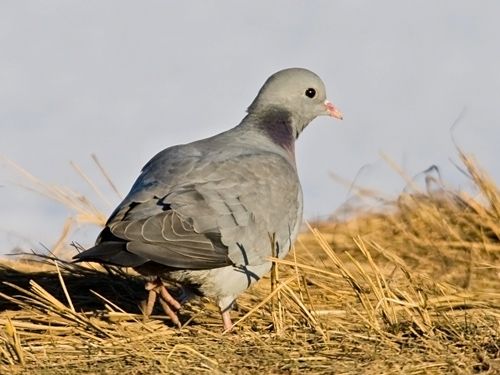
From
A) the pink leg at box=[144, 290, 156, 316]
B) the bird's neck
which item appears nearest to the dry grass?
the pink leg at box=[144, 290, 156, 316]

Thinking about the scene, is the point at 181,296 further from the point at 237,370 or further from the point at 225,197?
the point at 237,370

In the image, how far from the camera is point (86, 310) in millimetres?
6023

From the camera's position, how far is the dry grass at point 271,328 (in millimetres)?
4590

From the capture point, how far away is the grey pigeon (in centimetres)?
530

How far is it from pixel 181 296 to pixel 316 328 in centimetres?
117

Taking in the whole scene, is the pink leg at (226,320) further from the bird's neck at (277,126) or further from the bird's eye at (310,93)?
the bird's eye at (310,93)

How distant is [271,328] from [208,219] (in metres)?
0.57

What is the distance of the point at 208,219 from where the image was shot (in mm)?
5527

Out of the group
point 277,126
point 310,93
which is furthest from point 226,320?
point 310,93

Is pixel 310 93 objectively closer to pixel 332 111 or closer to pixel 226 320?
pixel 332 111

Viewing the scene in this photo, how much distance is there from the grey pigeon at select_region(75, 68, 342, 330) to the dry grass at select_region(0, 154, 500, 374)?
19 cm

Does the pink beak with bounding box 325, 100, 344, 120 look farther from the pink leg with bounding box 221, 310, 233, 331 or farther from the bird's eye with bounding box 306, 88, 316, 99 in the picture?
the pink leg with bounding box 221, 310, 233, 331

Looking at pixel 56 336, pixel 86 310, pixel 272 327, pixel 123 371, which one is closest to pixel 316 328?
pixel 272 327

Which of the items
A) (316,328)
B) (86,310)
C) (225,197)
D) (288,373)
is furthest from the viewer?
(86,310)
